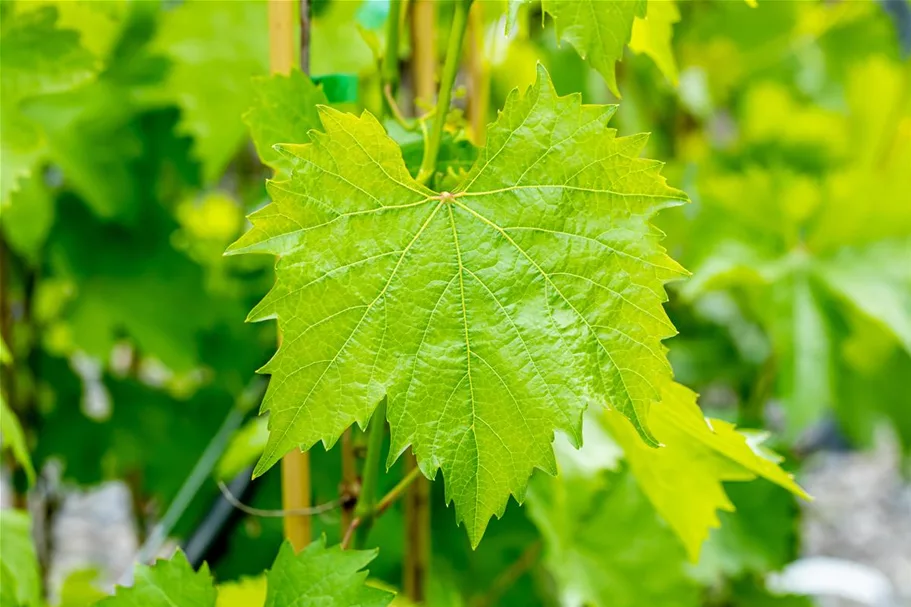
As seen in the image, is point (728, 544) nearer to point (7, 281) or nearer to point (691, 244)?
point (691, 244)

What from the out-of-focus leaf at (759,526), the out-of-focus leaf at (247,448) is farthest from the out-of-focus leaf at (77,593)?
the out-of-focus leaf at (759,526)

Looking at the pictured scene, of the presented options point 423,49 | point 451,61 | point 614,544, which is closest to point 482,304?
point 451,61

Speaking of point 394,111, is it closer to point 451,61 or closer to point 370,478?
point 451,61

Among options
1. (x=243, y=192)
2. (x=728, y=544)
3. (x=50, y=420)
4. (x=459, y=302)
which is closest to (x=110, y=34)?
(x=50, y=420)

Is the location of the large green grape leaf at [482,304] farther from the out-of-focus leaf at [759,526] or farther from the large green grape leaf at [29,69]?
the out-of-focus leaf at [759,526]

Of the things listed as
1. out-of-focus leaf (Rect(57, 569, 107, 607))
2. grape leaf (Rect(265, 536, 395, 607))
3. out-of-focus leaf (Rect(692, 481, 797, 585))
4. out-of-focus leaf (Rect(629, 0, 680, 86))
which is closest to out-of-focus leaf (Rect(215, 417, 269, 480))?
out-of-focus leaf (Rect(57, 569, 107, 607))

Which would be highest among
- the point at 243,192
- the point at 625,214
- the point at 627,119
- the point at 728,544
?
the point at 625,214
